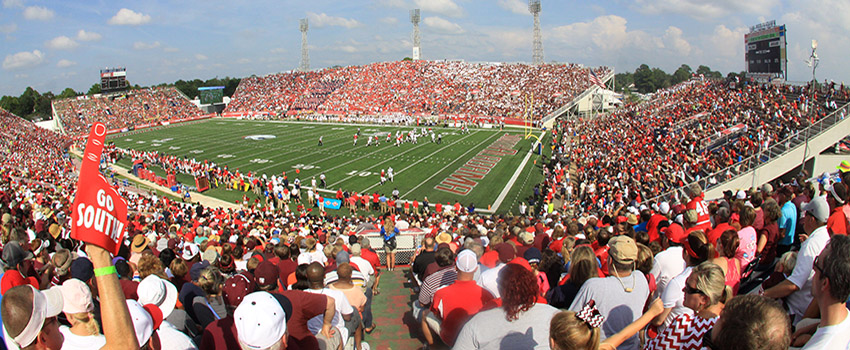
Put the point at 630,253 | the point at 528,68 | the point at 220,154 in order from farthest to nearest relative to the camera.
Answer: the point at 528,68 < the point at 220,154 < the point at 630,253

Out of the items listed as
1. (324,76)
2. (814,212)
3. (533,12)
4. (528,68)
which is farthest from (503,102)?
(814,212)

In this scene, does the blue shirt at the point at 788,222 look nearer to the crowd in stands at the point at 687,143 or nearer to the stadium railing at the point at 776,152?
the crowd in stands at the point at 687,143

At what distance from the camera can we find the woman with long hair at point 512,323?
2928 millimetres

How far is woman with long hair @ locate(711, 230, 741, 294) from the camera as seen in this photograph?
167 inches

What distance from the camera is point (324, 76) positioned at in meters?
76.5

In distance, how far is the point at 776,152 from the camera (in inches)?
634

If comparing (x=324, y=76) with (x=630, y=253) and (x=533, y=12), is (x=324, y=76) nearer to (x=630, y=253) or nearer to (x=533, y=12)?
(x=533, y=12)

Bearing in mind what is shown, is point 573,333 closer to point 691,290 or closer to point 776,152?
point 691,290

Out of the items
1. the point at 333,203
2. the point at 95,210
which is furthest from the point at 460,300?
the point at 333,203

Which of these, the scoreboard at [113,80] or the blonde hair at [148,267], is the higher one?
the scoreboard at [113,80]

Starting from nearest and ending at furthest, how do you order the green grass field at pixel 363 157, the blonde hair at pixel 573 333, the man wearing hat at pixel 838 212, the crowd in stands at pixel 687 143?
the blonde hair at pixel 573 333 → the man wearing hat at pixel 838 212 → the crowd in stands at pixel 687 143 → the green grass field at pixel 363 157

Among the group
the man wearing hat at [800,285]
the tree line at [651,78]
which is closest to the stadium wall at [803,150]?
the man wearing hat at [800,285]

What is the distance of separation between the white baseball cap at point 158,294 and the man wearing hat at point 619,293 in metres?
3.22

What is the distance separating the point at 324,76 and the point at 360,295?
247 ft
